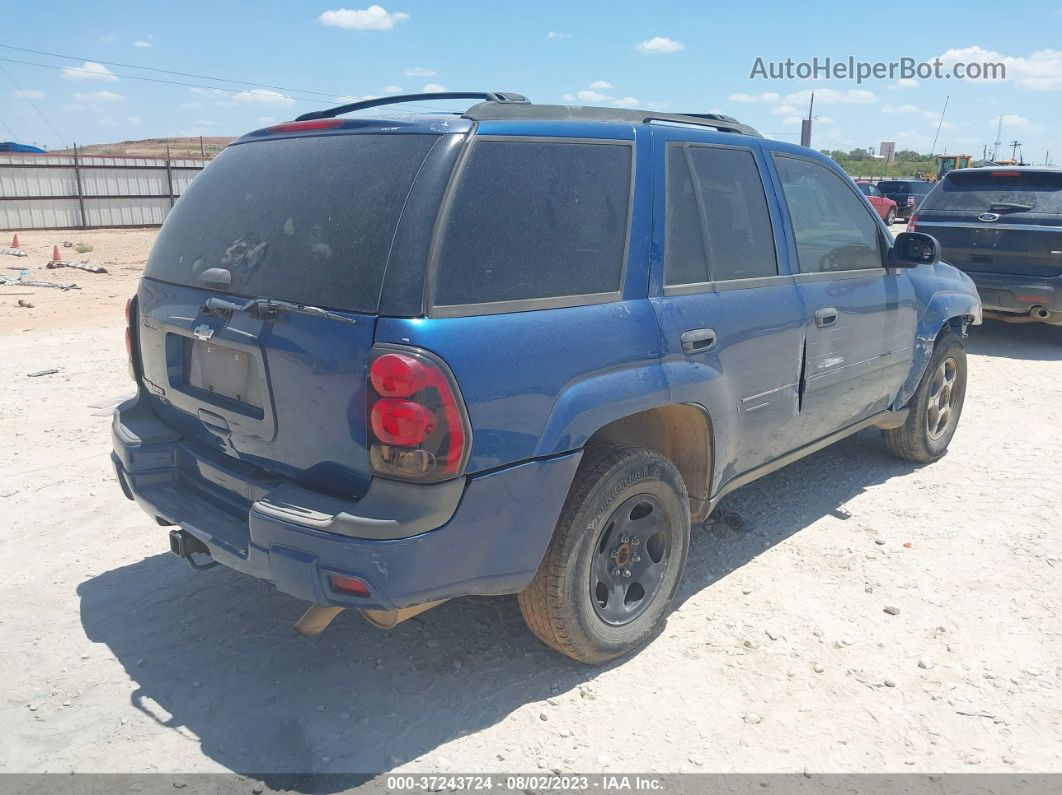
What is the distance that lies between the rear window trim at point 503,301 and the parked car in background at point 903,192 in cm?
3115

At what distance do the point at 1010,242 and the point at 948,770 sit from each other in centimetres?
766

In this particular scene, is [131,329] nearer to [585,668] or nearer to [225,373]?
[225,373]

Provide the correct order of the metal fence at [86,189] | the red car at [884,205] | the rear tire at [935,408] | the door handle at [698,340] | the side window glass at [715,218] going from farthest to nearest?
the red car at [884,205]
the metal fence at [86,189]
the rear tire at [935,408]
the side window glass at [715,218]
the door handle at [698,340]

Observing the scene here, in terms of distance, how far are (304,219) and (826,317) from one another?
101 inches

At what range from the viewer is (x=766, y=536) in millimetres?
4465

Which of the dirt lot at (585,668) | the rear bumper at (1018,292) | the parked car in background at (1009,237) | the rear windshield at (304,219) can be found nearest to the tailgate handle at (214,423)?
the rear windshield at (304,219)

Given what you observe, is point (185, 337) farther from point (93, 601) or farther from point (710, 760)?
point (710, 760)

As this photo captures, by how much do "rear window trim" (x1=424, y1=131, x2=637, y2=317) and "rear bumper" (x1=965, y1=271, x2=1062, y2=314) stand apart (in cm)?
699

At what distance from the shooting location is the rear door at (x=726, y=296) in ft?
10.7

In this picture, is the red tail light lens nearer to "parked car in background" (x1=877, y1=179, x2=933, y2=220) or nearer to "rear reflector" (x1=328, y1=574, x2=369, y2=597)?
"rear reflector" (x1=328, y1=574, x2=369, y2=597)

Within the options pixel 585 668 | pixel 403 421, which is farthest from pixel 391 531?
pixel 585 668

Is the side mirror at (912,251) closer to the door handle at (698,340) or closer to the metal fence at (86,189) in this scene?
the door handle at (698,340)

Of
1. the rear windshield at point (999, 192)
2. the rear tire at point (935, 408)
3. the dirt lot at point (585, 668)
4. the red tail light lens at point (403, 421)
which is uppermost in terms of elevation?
the rear windshield at point (999, 192)

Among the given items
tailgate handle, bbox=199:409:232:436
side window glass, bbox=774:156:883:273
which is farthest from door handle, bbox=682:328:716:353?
tailgate handle, bbox=199:409:232:436
